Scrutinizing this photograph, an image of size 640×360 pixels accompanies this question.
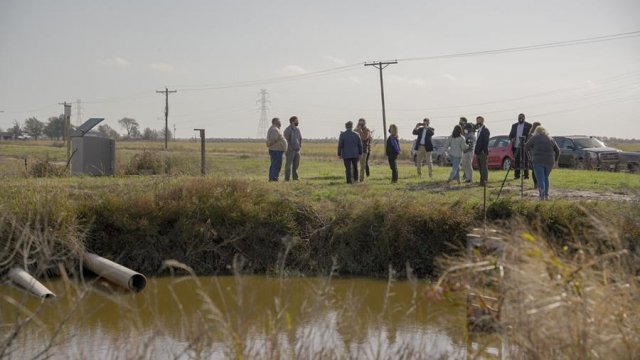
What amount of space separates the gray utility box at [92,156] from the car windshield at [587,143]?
1808 centimetres

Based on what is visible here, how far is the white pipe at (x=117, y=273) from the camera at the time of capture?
12180 mm

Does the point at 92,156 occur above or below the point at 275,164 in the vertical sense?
above

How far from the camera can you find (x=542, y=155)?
52.5 feet

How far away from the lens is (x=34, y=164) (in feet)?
70.0

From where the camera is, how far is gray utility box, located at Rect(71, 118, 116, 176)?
850 inches

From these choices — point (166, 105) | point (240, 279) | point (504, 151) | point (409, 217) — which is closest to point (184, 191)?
point (409, 217)

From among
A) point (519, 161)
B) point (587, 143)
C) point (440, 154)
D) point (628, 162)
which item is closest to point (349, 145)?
point (519, 161)

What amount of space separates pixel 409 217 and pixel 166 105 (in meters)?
64.5

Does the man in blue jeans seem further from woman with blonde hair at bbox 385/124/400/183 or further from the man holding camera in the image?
the man holding camera

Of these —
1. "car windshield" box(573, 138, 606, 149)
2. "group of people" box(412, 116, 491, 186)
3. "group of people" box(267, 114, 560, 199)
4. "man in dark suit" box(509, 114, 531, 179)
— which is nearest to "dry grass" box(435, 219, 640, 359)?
"group of people" box(267, 114, 560, 199)

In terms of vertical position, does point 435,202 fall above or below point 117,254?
above

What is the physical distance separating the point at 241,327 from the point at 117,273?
7.07m

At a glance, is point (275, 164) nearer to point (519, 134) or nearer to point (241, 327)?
point (519, 134)

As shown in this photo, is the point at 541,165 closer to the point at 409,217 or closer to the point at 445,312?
the point at 409,217
